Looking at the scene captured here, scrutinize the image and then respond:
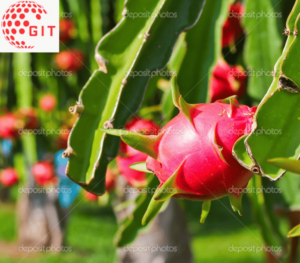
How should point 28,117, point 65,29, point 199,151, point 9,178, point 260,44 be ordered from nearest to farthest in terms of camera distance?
1. point 199,151
2. point 260,44
3. point 65,29
4. point 28,117
5. point 9,178

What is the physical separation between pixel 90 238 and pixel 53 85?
4.12m

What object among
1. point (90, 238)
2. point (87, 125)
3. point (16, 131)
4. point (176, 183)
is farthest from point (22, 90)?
point (90, 238)

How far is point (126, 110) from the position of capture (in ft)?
2.20

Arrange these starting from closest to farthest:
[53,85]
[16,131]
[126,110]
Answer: [126,110], [16,131], [53,85]

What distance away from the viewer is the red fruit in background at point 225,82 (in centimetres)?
94

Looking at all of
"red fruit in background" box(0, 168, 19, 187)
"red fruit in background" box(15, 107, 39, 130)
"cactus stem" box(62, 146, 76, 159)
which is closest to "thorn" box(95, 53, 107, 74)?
"cactus stem" box(62, 146, 76, 159)

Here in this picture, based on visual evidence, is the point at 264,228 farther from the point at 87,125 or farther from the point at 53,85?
the point at 53,85

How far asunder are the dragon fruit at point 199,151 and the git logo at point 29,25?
0.72 metres

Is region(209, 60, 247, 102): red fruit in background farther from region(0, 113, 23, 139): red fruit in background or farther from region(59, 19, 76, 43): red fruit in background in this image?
region(0, 113, 23, 139): red fruit in background

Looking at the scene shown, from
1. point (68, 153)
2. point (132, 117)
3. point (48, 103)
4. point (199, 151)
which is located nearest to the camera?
point (199, 151)

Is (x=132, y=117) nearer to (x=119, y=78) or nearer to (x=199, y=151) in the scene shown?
(x=119, y=78)

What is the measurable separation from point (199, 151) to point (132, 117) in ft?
2.08

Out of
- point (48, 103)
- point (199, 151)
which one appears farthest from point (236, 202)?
point (48, 103)

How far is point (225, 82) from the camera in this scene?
95 cm
